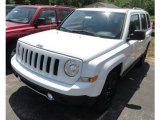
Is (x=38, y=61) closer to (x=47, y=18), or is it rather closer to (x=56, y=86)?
(x=56, y=86)

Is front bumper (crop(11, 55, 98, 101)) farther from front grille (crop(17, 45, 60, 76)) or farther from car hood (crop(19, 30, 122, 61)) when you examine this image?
car hood (crop(19, 30, 122, 61))

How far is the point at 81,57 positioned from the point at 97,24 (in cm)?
156

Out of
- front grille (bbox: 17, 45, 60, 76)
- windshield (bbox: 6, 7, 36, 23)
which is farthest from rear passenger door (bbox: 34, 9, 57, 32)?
front grille (bbox: 17, 45, 60, 76)

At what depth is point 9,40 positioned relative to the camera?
5785 mm

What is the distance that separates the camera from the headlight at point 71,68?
3246mm

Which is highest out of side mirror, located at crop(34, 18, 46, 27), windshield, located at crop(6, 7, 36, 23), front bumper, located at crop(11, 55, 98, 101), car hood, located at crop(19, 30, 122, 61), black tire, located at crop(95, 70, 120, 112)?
windshield, located at crop(6, 7, 36, 23)

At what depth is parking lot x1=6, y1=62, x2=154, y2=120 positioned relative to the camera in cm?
383

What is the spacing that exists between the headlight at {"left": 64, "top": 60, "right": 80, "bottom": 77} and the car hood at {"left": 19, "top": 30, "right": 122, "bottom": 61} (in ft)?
0.35

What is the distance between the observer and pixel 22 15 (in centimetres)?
683

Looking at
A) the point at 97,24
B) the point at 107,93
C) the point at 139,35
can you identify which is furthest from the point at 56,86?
the point at 139,35

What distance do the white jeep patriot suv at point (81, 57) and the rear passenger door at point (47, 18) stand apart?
6.40 ft

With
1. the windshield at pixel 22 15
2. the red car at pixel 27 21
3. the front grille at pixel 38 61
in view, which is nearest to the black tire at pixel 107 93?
the front grille at pixel 38 61

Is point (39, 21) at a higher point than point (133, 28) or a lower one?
higher

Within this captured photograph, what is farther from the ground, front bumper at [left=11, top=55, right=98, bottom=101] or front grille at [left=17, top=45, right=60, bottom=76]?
front grille at [left=17, top=45, right=60, bottom=76]
